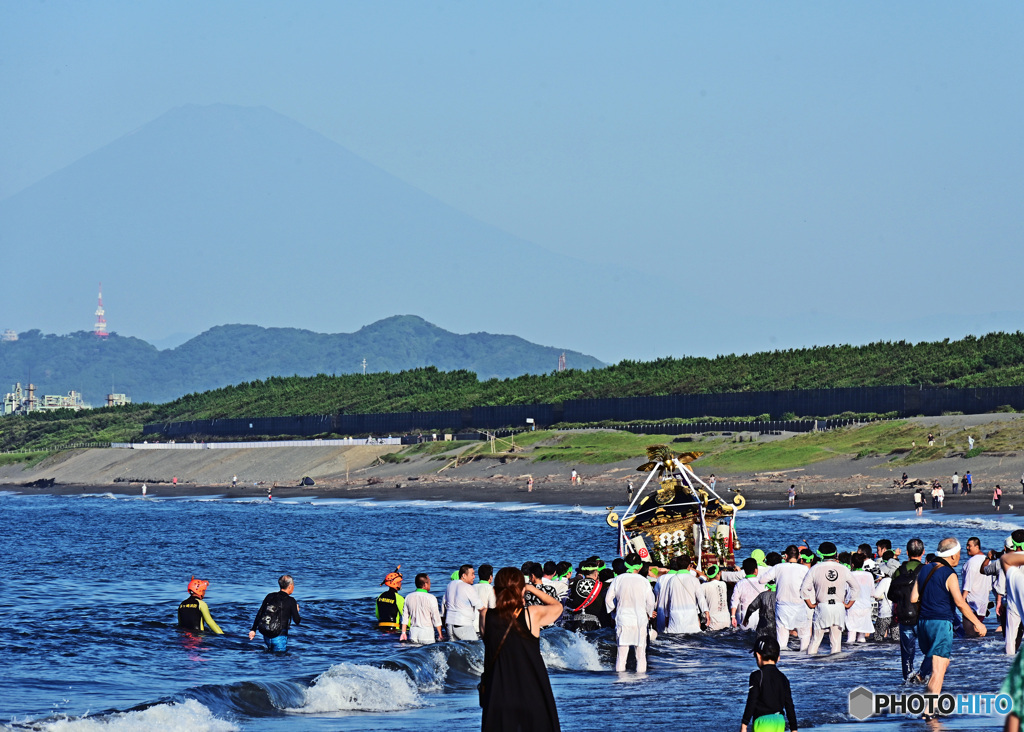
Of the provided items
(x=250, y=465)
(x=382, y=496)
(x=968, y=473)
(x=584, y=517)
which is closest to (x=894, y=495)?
(x=968, y=473)

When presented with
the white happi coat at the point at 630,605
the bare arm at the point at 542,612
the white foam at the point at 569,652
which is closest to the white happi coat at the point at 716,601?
the white foam at the point at 569,652

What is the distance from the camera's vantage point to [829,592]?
19.6m

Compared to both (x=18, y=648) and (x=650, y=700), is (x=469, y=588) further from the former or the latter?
(x=18, y=648)

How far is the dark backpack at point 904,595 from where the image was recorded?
16391 mm

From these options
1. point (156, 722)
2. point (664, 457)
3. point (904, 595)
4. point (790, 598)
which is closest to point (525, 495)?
point (664, 457)

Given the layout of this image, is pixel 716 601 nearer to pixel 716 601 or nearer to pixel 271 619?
pixel 716 601

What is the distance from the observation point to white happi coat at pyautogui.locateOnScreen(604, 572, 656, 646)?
59.8ft

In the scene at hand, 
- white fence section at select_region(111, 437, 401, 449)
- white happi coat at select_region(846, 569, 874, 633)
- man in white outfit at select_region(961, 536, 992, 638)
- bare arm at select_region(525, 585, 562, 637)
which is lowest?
white happi coat at select_region(846, 569, 874, 633)

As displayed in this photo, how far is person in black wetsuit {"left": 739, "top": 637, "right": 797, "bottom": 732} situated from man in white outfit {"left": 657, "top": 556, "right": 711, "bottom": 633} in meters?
9.73

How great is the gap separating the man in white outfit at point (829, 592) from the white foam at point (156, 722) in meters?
8.58

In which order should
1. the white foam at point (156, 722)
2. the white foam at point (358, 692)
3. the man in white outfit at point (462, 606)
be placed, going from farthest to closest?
the white foam at point (358, 692)
the man in white outfit at point (462, 606)
the white foam at point (156, 722)

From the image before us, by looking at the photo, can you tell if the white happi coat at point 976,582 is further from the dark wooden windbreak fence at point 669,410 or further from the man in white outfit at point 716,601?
the dark wooden windbreak fence at point 669,410

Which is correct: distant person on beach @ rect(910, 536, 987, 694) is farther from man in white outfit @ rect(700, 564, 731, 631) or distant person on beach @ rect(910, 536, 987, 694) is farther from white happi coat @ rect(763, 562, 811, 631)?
man in white outfit @ rect(700, 564, 731, 631)

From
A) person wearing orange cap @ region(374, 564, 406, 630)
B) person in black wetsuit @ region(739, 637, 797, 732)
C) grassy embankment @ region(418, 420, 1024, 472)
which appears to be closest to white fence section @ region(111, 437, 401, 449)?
grassy embankment @ region(418, 420, 1024, 472)
